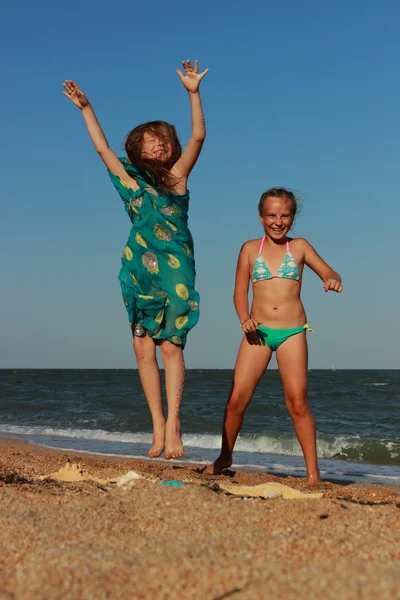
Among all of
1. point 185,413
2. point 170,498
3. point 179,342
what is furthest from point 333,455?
point 170,498

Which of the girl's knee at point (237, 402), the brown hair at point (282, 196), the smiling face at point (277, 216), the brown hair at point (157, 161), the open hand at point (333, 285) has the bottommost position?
the girl's knee at point (237, 402)

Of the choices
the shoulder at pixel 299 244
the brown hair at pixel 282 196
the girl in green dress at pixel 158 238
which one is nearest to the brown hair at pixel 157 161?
the girl in green dress at pixel 158 238

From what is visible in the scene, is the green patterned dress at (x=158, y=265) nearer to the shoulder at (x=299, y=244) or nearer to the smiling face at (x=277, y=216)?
the smiling face at (x=277, y=216)

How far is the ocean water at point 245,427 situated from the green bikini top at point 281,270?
3.33 meters

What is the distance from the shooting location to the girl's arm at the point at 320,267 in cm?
465

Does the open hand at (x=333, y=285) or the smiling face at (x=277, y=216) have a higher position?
the smiling face at (x=277, y=216)

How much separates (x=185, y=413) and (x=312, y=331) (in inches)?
539

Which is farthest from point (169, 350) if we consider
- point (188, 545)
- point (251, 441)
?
point (251, 441)

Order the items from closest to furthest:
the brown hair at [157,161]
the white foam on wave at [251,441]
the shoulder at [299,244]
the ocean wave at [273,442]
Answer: the brown hair at [157,161]
the shoulder at [299,244]
the ocean wave at [273,442]
the white foam on wave at [251,441]

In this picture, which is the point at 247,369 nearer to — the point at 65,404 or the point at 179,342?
the point at 179,342

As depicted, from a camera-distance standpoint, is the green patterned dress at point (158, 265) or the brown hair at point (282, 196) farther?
the brown hair at point (282, 196)

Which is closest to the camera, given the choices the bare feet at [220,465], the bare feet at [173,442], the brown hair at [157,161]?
the bare feet at [173,442]

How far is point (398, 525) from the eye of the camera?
8.79ft

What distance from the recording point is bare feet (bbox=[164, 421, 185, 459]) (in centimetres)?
450
